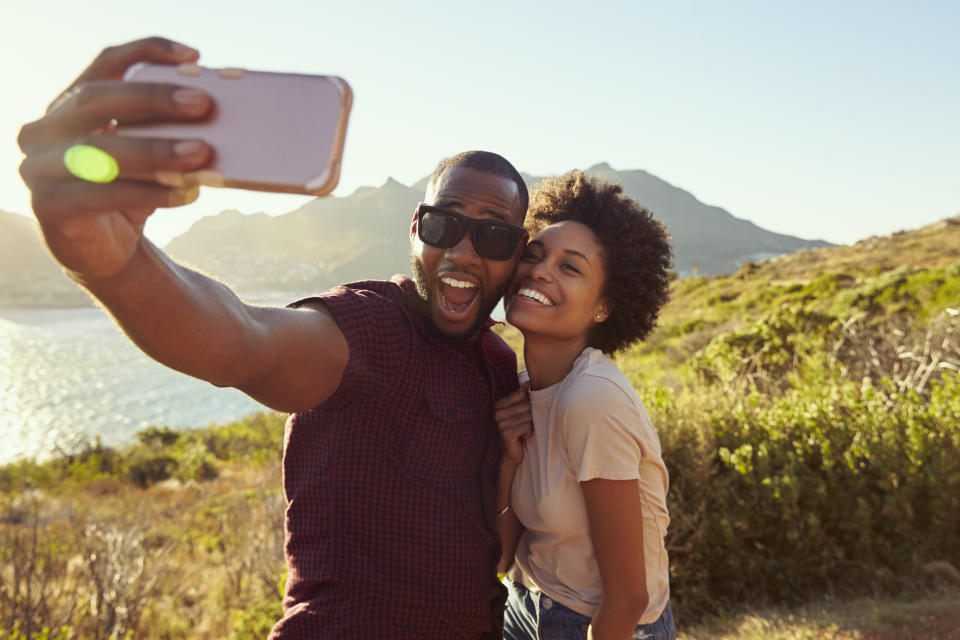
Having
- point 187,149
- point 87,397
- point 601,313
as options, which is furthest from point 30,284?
point 187,149

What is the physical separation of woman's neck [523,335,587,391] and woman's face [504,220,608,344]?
0.03 meters

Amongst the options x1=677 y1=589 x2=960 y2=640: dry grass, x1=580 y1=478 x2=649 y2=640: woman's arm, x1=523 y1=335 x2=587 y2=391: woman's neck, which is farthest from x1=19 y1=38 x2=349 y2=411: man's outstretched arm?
x1=677 y1=589 x2=960 y2=640: dry grass

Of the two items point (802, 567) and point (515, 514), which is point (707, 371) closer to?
point (802, 567)

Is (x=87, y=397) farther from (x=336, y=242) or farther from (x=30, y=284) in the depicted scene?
(x=30, y=284)

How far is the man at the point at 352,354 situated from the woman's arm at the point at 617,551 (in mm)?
312

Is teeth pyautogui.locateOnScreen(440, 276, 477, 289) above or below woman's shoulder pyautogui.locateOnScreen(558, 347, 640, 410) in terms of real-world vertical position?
above

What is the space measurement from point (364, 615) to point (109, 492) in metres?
21.2

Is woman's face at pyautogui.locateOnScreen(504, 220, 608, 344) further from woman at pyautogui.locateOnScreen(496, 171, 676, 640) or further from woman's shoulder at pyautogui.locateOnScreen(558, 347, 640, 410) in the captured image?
woman's shoulder at pyautogui.locateOnScreen(558, 347, 640, 410)

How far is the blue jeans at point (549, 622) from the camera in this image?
70.9 inches

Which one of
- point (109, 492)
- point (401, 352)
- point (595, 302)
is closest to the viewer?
point (401, 352)

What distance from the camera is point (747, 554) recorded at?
4.24 metres

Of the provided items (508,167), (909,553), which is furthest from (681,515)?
(508,167)

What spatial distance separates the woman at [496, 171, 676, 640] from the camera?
1644 millimetres

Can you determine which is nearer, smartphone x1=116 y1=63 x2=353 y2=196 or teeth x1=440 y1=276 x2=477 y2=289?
smartphone x1=116 y1=63 x2=353 y2=196
